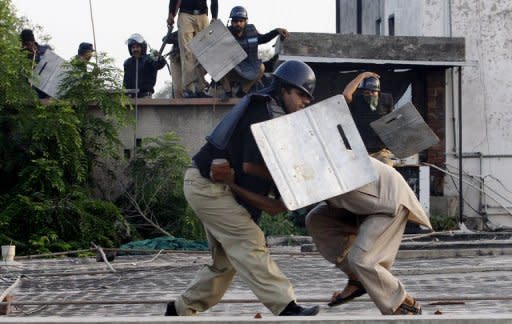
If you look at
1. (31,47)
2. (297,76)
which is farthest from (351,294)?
(31,47)

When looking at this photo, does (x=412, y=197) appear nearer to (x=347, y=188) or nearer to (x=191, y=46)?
(x=347, y=188)

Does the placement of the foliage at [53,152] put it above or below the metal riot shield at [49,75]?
below

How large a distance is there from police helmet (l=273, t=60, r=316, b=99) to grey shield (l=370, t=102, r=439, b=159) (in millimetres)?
8829

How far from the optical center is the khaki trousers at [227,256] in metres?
7.88

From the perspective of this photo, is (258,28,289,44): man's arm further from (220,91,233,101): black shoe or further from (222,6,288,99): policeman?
(220,91,233,101): black shoe

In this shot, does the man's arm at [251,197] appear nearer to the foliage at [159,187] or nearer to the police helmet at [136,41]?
the foliage at [159,187]

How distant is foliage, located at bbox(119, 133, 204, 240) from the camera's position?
18.5 metres

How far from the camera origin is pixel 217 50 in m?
18.4

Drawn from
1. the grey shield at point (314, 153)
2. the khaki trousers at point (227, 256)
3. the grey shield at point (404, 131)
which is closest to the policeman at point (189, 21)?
the grey shield at point (404, 131)

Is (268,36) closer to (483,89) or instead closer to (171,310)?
(483,89)

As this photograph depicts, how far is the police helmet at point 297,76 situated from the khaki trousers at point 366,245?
3.14ft

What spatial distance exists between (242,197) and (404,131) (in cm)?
959

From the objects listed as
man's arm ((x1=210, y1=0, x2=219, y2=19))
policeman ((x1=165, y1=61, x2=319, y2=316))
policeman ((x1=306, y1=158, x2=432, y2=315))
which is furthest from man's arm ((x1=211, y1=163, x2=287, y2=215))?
man's arm ((x1=210, y1=0, x2=219, y2=19))

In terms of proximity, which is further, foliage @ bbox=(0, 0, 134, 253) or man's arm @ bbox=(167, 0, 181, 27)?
man's arm @ bbox=(167, 0, 181, 27)
